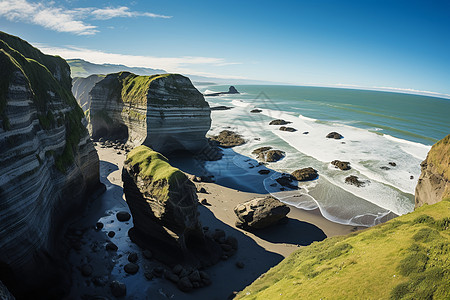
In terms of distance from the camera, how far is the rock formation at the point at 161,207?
41.3 feet

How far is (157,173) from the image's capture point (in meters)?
13.5

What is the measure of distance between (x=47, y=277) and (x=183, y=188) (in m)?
7.32

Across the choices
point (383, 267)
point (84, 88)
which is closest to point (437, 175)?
point (383, 267)

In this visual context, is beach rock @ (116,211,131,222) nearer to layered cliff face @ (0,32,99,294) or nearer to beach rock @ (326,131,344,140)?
layered cliff face @ (0,32,99,294)

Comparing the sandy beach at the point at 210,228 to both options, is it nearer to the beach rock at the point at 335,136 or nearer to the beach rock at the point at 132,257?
the beach rock at the point at 132,257

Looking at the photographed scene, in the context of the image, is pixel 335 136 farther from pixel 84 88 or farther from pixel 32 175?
pixel 84 88

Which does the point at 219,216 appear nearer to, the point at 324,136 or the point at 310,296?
the point at 310,296

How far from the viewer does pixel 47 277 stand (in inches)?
432

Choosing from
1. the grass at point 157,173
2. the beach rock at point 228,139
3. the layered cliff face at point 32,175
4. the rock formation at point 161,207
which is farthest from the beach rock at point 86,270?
the beach rock at point 228,139

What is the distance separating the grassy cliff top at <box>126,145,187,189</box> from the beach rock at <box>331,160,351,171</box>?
72.0 feet

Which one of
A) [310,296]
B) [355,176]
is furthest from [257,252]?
[355,176]

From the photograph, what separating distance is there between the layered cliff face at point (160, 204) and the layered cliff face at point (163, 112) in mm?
14122

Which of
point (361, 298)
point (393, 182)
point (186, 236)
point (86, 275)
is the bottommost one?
point (86, 275)

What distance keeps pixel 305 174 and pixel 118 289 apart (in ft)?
65.9
